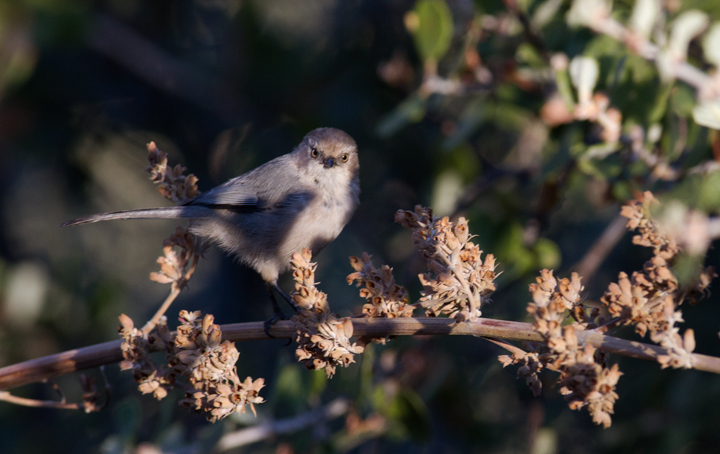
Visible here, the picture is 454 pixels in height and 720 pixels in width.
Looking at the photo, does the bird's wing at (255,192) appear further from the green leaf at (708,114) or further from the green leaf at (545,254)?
the green leaf at (708,114)

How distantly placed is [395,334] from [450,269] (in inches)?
10.0

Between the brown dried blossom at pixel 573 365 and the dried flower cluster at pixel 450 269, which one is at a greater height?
the dried flower cluster at pixel 450 269

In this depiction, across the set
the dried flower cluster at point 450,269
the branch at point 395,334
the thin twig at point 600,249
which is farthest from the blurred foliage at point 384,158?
the dried flower cluster at point 450,269

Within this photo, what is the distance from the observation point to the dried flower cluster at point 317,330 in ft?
5.79

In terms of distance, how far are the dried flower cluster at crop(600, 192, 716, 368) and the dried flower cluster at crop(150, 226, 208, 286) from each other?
4.83 ft

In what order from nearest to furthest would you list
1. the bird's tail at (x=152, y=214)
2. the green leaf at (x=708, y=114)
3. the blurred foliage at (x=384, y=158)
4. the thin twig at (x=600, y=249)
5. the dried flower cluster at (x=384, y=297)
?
the dried flower cluster at (x=384, y=297) → the green leaf at (x=708, y=114) → the bird's tail at (x=152, y=214) → the blurred foliage at (x=384, y=158) → the thin twig at (x=600, y=249)

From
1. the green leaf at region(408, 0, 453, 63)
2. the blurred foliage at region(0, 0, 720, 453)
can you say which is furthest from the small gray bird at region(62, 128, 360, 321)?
the green leaf at region(408, 0, 453, 63)

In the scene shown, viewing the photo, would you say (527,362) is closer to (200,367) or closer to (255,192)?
(200,367)

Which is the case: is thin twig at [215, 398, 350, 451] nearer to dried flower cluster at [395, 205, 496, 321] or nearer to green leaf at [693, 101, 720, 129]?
dried flower cluster at [395, 205, 496, 321]

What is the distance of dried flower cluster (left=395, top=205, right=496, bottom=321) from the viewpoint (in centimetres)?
177

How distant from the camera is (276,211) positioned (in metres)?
3.17

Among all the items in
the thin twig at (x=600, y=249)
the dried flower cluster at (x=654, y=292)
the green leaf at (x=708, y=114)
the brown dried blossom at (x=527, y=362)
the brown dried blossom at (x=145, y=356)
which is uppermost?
the thin twig at (x=600, y=249)

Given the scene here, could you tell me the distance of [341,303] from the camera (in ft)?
15.2

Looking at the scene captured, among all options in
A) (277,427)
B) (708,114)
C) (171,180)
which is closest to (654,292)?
(708,114)
